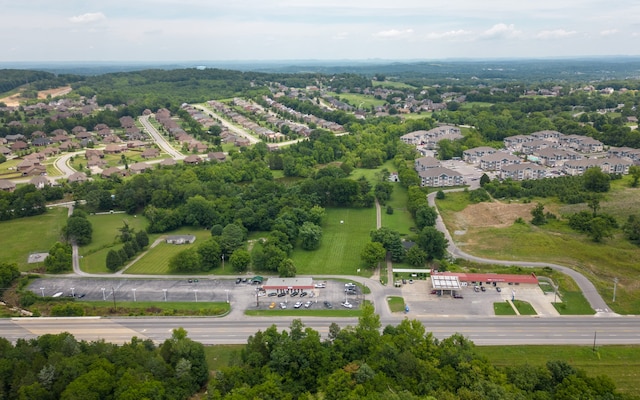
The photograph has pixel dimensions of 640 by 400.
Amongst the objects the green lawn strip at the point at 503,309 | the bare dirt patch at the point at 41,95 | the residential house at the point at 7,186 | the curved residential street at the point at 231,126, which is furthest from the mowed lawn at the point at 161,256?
the bare dirt patch at the point at 41,95

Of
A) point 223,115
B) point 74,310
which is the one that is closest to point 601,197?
point 74,310

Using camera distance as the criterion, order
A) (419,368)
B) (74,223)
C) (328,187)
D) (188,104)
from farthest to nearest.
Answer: (188,104) < (328,187) < (74,223) < (419,368)

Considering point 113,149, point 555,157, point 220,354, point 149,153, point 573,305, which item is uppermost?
point 113,149

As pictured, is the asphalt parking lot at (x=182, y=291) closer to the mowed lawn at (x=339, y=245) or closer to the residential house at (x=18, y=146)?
the mowed lawn at (x=339, y=245)

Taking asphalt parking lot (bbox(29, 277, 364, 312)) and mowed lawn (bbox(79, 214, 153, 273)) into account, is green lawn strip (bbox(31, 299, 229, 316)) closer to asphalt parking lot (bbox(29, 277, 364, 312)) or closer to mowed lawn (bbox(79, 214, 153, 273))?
asphalt parking lot (bbox(29, 277, 364, 312))

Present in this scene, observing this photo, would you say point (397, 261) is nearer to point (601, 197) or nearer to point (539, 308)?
point (539, 308)

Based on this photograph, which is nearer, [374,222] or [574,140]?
[374,222]

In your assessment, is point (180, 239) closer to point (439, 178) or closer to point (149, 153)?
point (439, 178)

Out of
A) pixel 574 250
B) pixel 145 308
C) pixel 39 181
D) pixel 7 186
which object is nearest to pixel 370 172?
pixel 574 250
